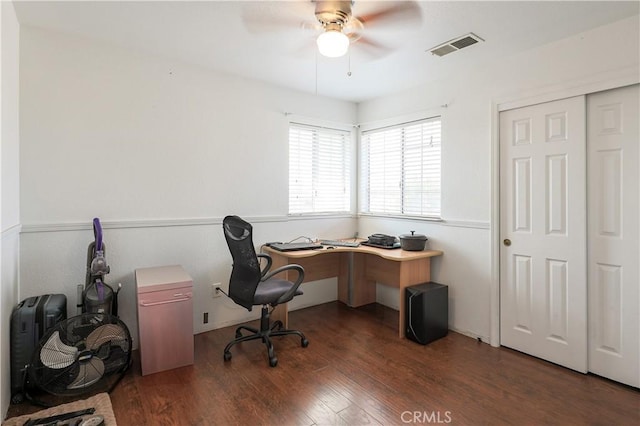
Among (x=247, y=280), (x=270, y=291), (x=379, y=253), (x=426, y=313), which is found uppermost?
(x=379, y=253)

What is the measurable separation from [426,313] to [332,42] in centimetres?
232

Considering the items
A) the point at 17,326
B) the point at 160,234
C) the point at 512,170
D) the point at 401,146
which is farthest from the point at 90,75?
the point at 512,170

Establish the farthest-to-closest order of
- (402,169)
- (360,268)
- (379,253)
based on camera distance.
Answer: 1. (360,268)
2. (402,169)
3. (379,253)

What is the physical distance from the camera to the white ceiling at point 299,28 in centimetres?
213

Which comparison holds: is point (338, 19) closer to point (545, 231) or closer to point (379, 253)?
point (379, 253)

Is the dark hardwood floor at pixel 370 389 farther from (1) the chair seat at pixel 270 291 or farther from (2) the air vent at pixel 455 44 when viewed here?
(2) the air vent at pixel 455 44

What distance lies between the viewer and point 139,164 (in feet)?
9.43

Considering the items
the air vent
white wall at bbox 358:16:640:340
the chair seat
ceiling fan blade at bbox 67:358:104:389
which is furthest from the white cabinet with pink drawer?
the air vent

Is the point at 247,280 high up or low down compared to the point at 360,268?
up

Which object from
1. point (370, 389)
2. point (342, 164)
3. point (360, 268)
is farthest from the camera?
point (342, 164)

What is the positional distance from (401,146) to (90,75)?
3009 mm

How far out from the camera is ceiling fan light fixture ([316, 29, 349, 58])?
6.83 feet

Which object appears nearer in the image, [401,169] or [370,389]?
[370,389]

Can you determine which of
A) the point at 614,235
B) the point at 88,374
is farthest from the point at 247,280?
the point at 614,235
